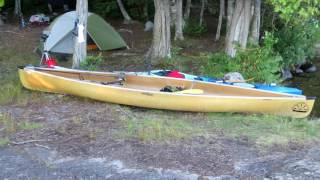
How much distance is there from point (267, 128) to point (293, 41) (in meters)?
8.27

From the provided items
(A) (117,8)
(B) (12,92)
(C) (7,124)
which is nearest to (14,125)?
(C) (7,124)

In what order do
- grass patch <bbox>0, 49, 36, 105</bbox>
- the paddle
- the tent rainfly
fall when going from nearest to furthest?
the paddle, grass patch <bbox>0, 49, 36, 105</bbox>, the tent rainfly

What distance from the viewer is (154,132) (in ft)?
24.5

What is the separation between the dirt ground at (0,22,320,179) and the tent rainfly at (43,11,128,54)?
16.3 feet

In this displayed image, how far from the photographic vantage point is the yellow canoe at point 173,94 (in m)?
8.54

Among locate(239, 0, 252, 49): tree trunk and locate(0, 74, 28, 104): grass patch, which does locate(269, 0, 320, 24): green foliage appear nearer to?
locate(239, 0, 252, 49): tree trunk

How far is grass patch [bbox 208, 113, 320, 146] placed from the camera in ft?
24.3

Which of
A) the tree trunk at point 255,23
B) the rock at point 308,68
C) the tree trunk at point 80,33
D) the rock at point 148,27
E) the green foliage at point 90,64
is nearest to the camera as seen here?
the tree trunk at point 80,33

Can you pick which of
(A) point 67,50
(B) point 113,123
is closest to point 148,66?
(A) point 67,50

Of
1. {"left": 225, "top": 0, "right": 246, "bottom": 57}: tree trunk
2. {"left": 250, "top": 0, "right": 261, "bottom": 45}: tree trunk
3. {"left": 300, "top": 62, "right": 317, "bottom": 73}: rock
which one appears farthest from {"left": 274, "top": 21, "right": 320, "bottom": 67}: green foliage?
{"left": 225, "top": 0, "right": 246, "bottom": 57}: tree trunk

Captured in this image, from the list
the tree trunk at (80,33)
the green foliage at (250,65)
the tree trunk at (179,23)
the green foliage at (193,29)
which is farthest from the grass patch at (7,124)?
the green foliage at (193,29)

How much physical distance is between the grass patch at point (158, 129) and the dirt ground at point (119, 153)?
0.38ft

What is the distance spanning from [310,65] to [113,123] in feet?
36.4

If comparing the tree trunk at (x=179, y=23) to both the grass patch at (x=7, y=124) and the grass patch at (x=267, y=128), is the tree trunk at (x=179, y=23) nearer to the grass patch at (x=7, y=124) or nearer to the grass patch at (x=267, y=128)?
the grass patch at (x=267, y=128)
